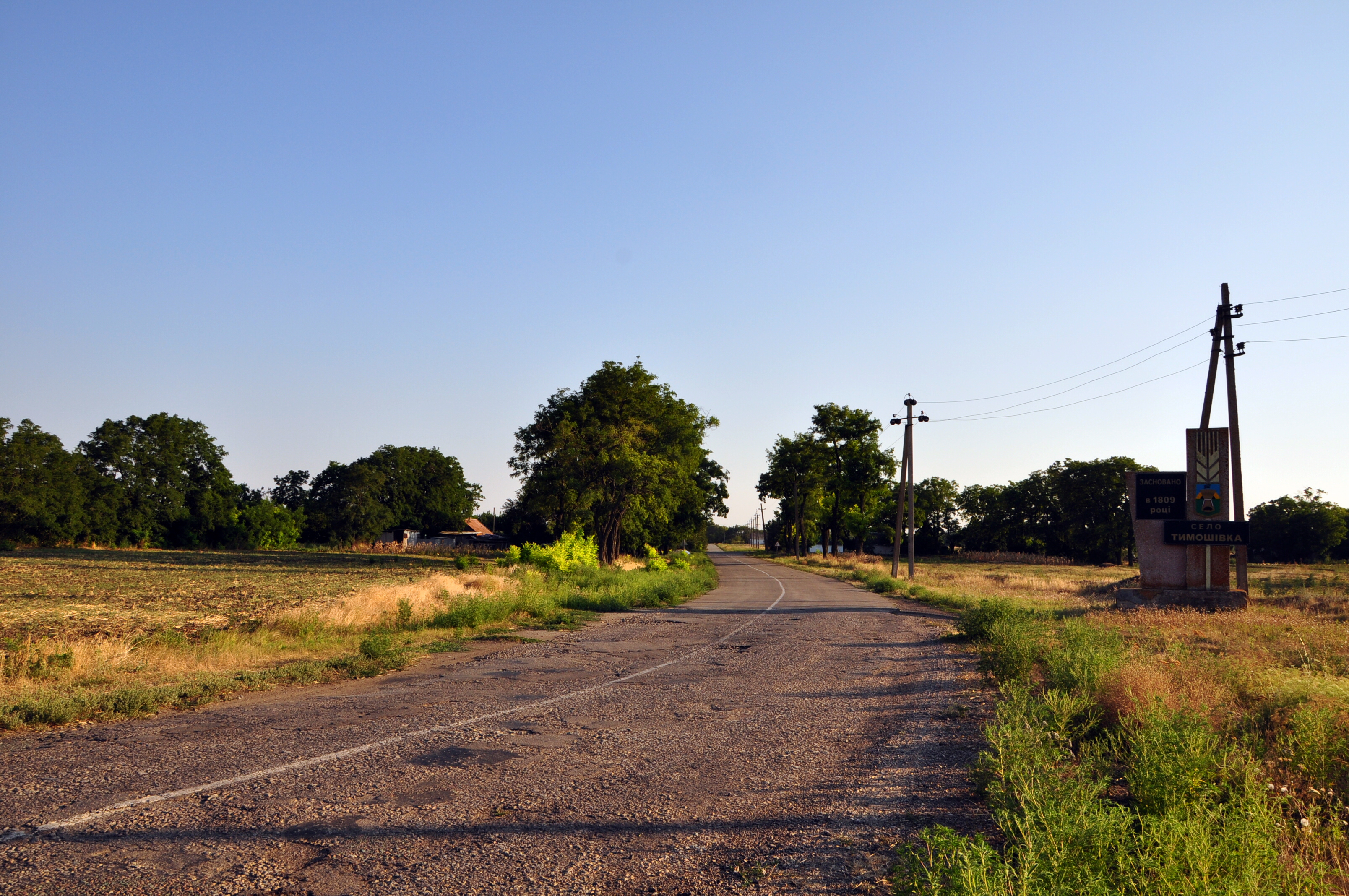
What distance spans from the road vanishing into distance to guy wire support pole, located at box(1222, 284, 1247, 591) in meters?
17.8

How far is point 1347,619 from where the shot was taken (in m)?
20.2

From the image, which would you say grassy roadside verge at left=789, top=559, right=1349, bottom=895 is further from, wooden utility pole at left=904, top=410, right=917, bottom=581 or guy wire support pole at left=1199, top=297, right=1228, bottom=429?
wooden utility pole at left=904, top=410, right=917, bottom=581

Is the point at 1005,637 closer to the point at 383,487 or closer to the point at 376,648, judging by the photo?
the point at 376,648

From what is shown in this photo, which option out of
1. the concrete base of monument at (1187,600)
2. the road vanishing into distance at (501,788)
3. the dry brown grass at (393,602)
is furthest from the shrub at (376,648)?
the concrete base of monument at (1187,600)

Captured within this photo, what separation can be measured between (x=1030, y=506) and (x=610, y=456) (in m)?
67.1

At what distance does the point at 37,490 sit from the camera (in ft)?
222

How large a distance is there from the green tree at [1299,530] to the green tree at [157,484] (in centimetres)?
10267

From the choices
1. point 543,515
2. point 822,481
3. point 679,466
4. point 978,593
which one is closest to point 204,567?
point 543,515

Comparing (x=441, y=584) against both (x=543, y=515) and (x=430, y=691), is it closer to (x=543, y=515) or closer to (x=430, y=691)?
(x=430, y=691)

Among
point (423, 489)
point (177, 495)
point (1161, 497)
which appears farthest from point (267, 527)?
point (1161, 497)

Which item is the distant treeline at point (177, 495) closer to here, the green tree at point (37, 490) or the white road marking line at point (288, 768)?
the green tree at point (37, 490)

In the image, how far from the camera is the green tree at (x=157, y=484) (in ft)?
242

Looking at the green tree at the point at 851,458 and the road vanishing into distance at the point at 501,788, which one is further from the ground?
the green tree at the point at 851,458

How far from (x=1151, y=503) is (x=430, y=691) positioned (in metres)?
22.3
